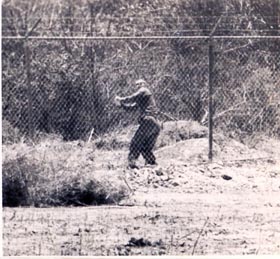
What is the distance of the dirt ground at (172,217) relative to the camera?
24.8ft

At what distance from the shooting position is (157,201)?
9.26 meters

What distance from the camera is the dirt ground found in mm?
7570

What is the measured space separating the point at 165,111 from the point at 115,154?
147cm

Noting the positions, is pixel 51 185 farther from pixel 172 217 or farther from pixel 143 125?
pixel 143 125

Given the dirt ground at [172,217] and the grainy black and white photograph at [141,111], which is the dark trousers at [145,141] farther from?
the dirt ground at [172,217]

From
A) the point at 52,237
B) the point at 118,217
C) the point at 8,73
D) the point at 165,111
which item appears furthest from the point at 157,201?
the point at 8,73

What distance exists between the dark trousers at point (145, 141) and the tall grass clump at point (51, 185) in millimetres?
1848

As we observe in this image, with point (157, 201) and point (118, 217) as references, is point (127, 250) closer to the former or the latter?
point (118, 217)

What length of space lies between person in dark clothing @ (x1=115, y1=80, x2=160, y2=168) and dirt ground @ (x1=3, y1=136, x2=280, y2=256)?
25 cm

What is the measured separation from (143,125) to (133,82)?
5.55 ft

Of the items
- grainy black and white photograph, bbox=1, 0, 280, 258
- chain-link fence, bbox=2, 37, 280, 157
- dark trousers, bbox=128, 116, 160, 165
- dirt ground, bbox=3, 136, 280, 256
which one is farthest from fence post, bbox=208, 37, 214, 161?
dark trousers, bbox=128, 116, 160, 165

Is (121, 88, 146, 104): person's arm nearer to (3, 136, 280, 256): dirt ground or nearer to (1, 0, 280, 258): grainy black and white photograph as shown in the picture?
(1, 0, 280, 258): grainy black and white photograph

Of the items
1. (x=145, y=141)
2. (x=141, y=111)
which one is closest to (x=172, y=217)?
(x=145, y=141)

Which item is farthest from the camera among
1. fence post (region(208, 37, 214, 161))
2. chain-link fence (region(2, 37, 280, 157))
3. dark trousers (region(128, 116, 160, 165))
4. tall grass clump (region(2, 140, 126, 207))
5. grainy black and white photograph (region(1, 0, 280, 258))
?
chain-link fence (region(2, 37, 280, 157))
